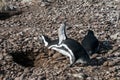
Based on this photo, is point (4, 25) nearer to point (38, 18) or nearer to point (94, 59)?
point (38, 18)

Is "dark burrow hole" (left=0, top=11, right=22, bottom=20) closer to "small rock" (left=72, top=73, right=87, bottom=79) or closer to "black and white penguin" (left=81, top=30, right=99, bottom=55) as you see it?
"black and white penguin" (left=81, top=30, right=99, bottom=55)

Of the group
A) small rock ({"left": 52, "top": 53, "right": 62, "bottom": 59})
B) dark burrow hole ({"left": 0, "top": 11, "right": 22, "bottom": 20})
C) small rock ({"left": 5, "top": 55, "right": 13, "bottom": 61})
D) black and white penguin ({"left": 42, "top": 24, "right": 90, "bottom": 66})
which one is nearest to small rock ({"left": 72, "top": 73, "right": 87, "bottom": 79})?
black and white penguin ({"left": 42, "top": 24, "right": 90, "bottom": 66})

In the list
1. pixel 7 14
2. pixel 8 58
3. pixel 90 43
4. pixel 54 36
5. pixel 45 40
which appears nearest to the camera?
pixel 8 58

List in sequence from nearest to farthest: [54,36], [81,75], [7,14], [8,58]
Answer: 1. [81,75]
2. [8,58]
3. [54,36]
4. [7,14]

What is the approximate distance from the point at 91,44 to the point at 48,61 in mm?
481

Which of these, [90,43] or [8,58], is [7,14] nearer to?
[8,58]

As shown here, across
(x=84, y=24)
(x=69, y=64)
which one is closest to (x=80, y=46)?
(x=69, y=64)

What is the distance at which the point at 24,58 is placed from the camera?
14.0ft

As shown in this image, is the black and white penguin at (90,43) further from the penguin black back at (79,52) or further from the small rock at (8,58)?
the small rock at (8,58)

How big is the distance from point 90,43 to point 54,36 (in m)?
0.61

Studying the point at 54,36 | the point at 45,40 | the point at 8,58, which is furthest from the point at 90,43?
the point at 8,58

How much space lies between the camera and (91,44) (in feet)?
13.9

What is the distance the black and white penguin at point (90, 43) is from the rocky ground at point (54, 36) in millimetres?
63

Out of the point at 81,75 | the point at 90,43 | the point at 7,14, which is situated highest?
the point at 7,14
